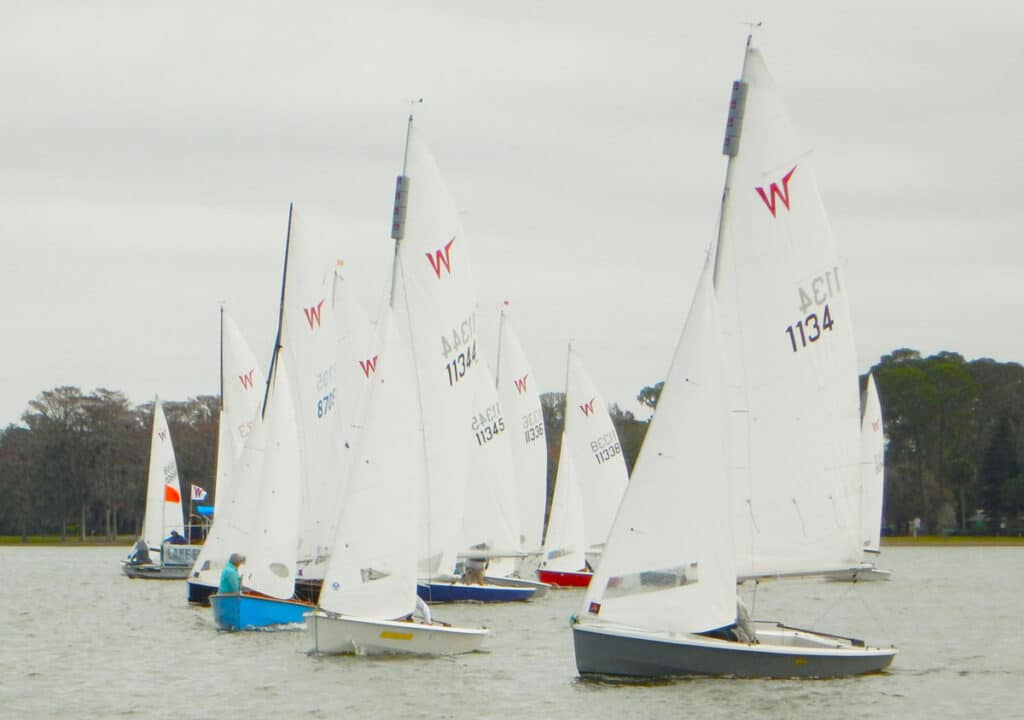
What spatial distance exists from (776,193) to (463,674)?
7.58 m

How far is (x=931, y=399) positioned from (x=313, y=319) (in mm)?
68508

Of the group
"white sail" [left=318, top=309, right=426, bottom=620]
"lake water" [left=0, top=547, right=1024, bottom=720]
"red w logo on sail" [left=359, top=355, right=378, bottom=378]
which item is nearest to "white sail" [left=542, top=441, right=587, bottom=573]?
"lake water" [left=0, top=547, right=1024, bottom=720]

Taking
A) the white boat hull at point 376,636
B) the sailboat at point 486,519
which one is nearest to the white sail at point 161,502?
the sailboat at point 486,519

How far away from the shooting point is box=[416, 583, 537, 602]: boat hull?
37.4 m

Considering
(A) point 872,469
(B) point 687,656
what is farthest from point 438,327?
(A) point 872,469

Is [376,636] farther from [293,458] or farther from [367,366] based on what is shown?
[367,366]

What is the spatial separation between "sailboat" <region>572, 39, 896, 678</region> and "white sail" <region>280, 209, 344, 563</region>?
15.4 metres

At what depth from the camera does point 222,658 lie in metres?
26.2

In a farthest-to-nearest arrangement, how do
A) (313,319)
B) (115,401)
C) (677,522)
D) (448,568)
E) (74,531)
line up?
(74,531), (115,401), (313,319), (448,568), (677,522)

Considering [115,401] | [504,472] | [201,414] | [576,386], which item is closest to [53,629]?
[504,472]

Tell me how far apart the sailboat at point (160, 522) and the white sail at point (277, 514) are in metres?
22.7

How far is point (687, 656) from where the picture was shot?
2091cm

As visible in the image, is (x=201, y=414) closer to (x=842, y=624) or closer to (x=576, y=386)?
(x=576, y=386)

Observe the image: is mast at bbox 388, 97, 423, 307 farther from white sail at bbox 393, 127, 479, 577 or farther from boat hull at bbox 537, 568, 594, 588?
boat hull at bbox 537, 568, 594, 588
